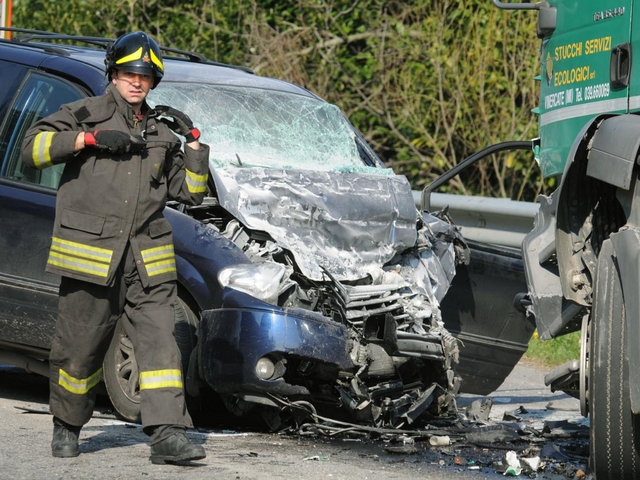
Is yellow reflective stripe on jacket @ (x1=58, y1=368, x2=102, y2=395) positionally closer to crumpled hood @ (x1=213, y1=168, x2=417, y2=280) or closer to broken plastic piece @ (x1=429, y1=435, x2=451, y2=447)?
crumpled hood @ (x1=213, y1=168, x2=417, y2=280)

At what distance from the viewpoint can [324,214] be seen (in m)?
5.92

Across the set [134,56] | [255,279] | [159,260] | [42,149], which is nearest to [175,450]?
[159,260]

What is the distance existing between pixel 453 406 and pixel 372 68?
6651mm

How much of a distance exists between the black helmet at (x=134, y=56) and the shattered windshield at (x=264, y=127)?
109 cm

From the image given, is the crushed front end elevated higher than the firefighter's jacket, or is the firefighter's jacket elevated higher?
the firefighter's jacket

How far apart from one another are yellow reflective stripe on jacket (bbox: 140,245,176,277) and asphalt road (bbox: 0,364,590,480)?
0.77 m

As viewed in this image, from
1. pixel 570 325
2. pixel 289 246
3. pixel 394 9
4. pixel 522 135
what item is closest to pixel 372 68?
pixel 394 9

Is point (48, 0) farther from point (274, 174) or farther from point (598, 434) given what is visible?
point (598, 434)

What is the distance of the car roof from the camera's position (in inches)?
239

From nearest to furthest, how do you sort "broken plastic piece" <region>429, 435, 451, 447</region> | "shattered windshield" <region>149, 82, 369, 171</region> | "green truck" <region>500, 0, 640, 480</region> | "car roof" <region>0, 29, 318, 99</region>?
"green truck" <region>500, 0, 640, 480</region> < "broken plastic piece" <region>429, 435, 451, 447</region> < "car roof" <region>0, 29, 318, 99</region> < "shattered windshield" <region>149, 82, 369, 171</region>

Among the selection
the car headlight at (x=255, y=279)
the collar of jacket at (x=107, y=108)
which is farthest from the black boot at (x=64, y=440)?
the collar of jacket at (x=107, y=108)

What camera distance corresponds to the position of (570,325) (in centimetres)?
471

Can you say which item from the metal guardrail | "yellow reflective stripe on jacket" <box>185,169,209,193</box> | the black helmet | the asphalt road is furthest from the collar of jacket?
the metal guardrail

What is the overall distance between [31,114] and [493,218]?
4103mm
